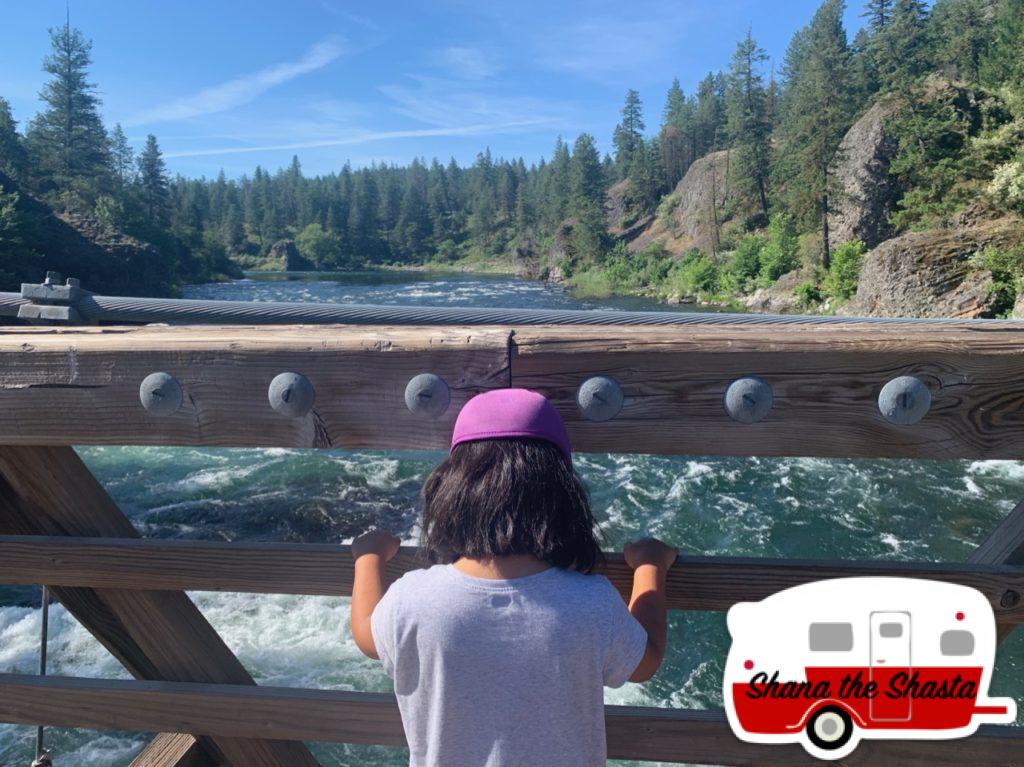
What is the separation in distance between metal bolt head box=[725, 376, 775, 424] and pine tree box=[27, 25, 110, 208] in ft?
207

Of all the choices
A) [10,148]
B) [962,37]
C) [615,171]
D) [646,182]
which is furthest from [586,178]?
[10,148]

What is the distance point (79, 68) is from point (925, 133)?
57.3 metres

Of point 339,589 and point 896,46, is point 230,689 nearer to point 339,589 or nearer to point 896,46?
point 339,589

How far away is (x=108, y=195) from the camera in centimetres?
5634

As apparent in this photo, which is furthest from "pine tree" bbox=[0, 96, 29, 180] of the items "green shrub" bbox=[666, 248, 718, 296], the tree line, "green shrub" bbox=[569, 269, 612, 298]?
"green shrub" bbox=[666, 248, 718, 296]

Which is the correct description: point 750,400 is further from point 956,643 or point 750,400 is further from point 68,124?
point 68,124

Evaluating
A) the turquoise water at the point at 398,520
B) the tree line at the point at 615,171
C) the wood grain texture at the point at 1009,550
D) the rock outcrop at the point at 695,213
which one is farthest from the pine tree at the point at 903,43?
the wood grain texture at the point at 1009,550

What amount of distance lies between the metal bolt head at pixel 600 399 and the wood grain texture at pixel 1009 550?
76 centimetres

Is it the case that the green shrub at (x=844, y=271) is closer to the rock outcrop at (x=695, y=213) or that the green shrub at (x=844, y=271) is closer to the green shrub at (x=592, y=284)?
the green shrub at (x=592, y=284)

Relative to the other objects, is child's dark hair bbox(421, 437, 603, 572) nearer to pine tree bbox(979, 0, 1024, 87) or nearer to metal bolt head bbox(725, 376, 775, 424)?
metal bolt head bbox(725, 376, 775, 424)

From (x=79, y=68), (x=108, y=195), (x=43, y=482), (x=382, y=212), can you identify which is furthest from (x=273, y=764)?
(x=382, y=212)

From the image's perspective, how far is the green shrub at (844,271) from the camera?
31328 mm

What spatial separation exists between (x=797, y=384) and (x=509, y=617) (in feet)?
1.96

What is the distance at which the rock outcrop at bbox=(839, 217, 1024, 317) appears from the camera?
21.1 metres
